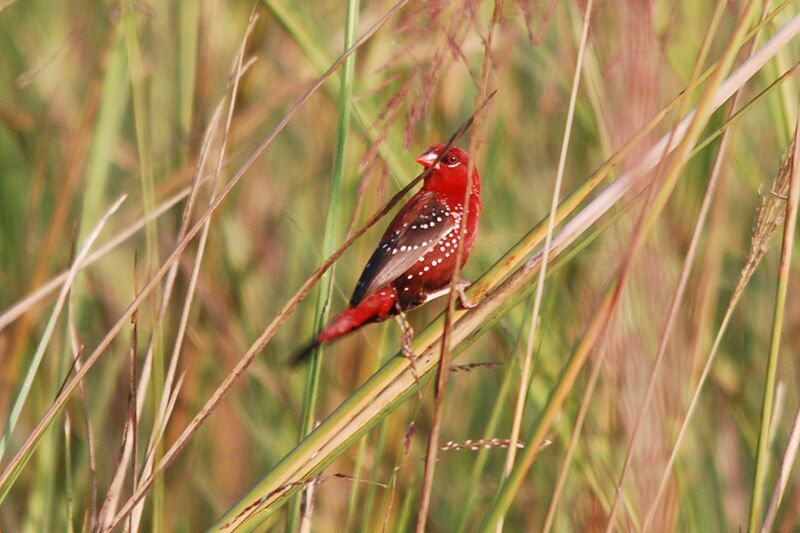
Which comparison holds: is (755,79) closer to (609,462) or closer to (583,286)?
(583,286)

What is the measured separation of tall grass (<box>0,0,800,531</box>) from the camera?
4.59ft

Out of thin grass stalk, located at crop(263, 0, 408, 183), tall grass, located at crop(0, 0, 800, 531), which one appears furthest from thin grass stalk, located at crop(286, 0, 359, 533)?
thin grass stalk, located at crop(263, 0, 408, 183)

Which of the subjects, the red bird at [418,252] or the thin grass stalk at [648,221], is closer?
the thin grass stalk at [648,221]

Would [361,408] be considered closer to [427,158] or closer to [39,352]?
[39,352]

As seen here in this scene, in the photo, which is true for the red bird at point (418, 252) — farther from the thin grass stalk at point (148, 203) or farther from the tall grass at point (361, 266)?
the thin grass stalk at point (148, 203)

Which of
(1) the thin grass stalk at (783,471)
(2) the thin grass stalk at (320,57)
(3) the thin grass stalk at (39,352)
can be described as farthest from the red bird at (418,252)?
(1) the thin grass stalk at (783,471)

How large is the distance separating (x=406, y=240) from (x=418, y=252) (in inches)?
1.6

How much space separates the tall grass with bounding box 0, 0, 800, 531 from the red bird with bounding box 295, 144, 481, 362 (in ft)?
0.24

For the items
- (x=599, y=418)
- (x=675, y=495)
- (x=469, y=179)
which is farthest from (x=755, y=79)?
(x=469, y=179)

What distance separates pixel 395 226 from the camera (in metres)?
2.15

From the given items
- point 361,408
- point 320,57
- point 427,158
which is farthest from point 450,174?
point 361,408

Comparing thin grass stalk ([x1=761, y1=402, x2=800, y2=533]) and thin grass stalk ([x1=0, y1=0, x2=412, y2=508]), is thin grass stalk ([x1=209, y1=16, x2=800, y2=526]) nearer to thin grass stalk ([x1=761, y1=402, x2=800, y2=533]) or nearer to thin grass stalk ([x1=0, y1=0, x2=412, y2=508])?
thin grass stalk ([x1=0, y1=0, x2=412, y2=508])

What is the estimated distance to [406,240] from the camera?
2.11 metres

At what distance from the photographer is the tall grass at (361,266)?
4.59ft
